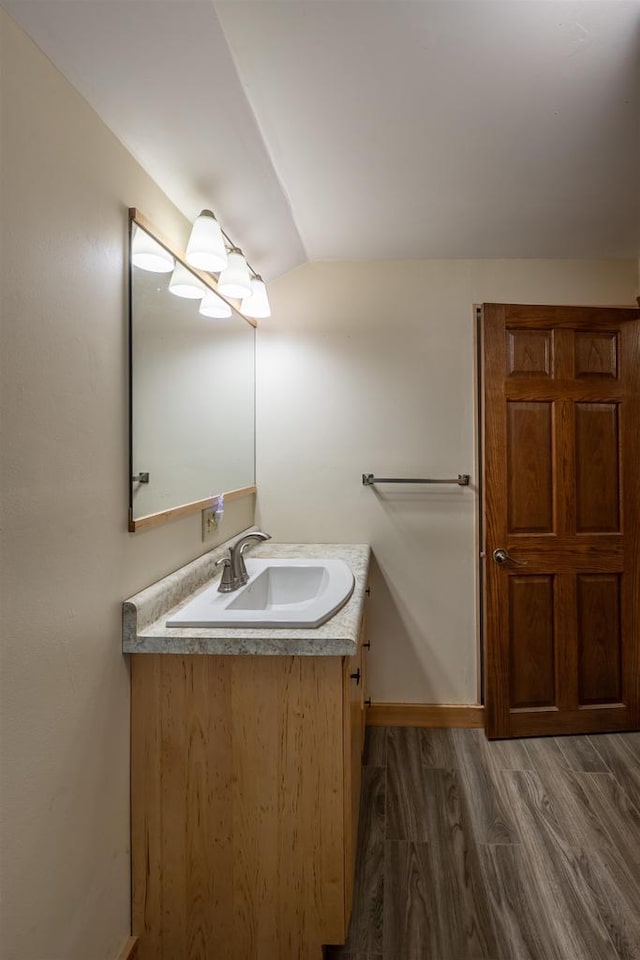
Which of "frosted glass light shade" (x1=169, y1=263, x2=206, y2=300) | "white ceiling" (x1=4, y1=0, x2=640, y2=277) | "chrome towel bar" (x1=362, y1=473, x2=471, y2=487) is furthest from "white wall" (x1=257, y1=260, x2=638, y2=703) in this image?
"frosted glass light shade" (x1=169, y1=263, x2=206, y2=300)

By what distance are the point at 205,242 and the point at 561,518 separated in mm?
1908

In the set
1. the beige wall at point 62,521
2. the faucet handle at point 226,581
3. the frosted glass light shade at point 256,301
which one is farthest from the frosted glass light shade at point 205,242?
the faucet handle at point 226,581

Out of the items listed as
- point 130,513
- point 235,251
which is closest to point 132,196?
point 235,251

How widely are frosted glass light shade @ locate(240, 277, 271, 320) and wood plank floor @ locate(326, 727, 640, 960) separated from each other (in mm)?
1963

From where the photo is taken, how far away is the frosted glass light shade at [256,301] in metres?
1.90

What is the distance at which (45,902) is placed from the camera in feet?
2.96

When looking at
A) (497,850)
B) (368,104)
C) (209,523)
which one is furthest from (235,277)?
(497,850)

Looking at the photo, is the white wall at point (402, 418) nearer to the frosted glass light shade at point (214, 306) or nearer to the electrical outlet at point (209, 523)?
the frosted glass light shade at point (214, 306)

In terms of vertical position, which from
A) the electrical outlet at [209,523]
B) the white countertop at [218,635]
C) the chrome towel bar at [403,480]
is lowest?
the white countertop at [218,635]

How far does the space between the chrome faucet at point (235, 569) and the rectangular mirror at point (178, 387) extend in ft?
0.65

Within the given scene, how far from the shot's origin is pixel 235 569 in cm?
155

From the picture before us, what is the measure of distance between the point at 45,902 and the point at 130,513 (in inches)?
31.1

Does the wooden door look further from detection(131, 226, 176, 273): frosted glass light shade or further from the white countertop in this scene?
detection(131, 226, 176, 273): frosted glass light shade

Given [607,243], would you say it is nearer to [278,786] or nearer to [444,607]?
[444,607]
